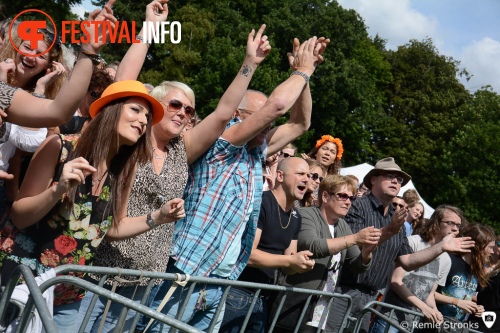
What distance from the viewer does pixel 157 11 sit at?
4.38 metres

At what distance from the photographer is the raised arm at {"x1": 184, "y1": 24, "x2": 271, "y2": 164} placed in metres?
4.06

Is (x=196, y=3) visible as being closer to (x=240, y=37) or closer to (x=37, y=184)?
(x=240, y=37)

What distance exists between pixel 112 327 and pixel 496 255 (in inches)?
266

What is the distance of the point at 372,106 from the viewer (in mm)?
40375

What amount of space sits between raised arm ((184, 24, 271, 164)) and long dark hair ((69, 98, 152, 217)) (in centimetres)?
46

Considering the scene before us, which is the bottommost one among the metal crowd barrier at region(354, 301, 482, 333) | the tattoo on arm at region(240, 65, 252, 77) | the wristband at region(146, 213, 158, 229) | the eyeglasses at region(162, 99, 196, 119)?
the metal crowd barrier at region(354, 301, 482, 333)

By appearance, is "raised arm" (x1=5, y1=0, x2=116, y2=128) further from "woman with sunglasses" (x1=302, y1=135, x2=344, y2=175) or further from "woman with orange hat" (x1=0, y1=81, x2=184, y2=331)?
"woman with sunglasses" (x1=302, y1=135, x2=344, y2=175)

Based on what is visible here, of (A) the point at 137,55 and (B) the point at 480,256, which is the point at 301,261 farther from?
(B) the point at 480,256

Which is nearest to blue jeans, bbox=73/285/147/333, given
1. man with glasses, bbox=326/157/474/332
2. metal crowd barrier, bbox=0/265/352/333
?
metal crowd barrier, bbox=0/265/352/333

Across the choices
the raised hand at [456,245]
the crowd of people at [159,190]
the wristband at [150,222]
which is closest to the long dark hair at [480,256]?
the raised hand at [456,245]

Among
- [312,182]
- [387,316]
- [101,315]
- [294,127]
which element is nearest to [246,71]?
[294,127]

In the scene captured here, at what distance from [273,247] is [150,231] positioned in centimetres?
133

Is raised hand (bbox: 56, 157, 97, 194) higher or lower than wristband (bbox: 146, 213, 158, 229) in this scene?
higher

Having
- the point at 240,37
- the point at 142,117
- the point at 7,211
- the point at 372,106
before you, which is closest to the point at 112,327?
the point at 7,211
